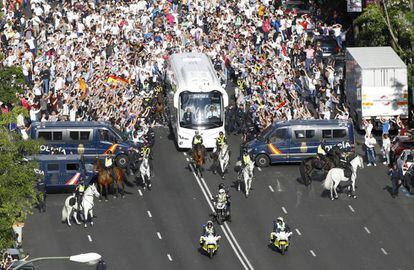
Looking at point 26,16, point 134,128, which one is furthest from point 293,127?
point 26,16

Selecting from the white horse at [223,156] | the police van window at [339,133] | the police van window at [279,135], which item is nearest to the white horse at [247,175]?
the white horse at [223,156]

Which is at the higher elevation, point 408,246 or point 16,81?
point 16,81

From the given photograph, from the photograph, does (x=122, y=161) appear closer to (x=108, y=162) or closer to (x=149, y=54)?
(x=108, y=162)

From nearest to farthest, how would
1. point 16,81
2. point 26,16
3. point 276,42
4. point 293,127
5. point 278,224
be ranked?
point 278,224
point 16,81
point 293,127
point 276,42
point 26,16

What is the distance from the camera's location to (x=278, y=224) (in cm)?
6412

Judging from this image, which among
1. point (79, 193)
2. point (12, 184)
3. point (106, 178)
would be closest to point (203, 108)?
point (106, 178)

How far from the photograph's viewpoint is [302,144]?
75.4m

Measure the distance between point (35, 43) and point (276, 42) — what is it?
46.2ft

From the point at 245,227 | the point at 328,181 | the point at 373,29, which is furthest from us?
the point at 373,29

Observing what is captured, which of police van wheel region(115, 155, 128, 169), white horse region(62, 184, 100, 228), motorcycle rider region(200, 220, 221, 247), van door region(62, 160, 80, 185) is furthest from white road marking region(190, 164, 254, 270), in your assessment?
van door region(62, 160, 80, 185)

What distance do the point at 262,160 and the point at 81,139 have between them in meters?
8.41

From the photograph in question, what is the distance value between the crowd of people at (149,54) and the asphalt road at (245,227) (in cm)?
657

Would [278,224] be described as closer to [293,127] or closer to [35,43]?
[293,127]

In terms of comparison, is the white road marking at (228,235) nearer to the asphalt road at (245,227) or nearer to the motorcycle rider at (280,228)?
the asphalt road at (245,227)
